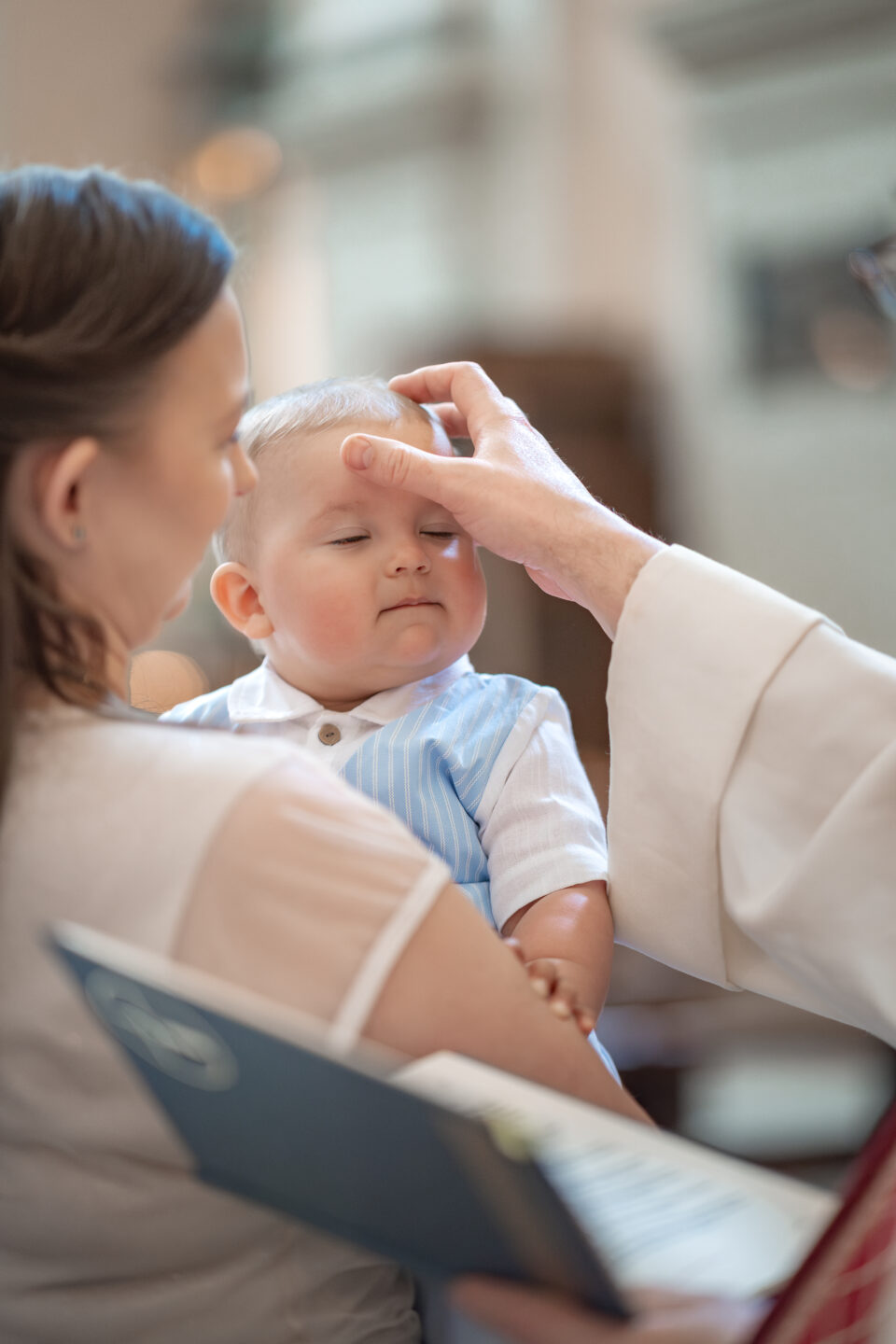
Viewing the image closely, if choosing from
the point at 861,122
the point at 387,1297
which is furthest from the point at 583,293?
the point at 387,1297

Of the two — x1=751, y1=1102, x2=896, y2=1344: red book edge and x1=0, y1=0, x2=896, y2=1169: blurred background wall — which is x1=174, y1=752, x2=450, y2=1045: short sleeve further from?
x1=0, y1=0, x2=896, y2=1169: blurred background wall

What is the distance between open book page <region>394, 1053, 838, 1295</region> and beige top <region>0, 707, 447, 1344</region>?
4.4 inches

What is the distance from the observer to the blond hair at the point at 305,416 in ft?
4.27

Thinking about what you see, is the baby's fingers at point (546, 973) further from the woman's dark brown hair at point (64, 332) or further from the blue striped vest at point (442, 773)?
the woman's dark brown hair at point (64, 332)

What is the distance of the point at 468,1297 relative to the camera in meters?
0.70

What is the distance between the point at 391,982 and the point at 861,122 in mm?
5042

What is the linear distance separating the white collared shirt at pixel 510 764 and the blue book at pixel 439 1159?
1.53 ft

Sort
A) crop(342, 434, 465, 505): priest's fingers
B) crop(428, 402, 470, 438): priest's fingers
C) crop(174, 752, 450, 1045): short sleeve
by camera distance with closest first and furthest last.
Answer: crop(174, 752, 450, 1045): short sleeve < crop(342, 434, 465, 505): priest's fingers < crop(428, 402, 470, 438): priest's fingers

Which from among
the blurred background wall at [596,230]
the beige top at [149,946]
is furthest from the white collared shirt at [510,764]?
the blurred background wall at [596,230]

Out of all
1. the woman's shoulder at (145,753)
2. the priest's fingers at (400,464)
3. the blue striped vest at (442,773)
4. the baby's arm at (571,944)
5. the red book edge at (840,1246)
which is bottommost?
the baby's arm at (571,944)

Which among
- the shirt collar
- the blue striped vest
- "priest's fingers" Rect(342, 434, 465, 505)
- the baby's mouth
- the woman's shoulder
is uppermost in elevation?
"priest's fingers" Rect(342, 434, 465, 505)

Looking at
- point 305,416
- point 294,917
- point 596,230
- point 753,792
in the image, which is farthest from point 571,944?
point 596,230

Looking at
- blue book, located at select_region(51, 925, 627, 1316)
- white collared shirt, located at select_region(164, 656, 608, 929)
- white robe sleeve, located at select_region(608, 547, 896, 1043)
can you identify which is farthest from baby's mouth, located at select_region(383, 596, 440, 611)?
blue book, located at select_region(51, 925, 627, 1316)

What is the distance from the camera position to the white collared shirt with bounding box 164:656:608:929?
4.03ft
